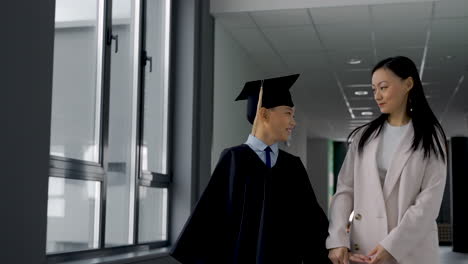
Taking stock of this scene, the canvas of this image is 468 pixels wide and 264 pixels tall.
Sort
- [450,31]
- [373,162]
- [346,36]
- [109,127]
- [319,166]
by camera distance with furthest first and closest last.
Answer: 1. [319,166]
2. [346,36]
3. [450,31]
4. [109,127]
5. [373,162]

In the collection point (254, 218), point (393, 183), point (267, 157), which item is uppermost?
point (267, 157)

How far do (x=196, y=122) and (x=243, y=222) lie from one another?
10.4 feet

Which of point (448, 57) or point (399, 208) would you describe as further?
point (448, 57)

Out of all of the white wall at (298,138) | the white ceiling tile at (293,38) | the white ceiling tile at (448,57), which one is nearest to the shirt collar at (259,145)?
the white ceiling tile at (293,38)

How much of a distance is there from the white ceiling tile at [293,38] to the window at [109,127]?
5.09ft

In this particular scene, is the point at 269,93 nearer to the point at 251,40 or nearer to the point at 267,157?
the point at 267,157

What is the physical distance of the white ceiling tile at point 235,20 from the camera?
6148 millimetres

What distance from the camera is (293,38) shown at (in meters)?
7.08

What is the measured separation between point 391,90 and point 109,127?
→ 252cm

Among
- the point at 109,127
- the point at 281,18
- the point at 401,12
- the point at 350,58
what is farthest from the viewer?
the point at 350,58

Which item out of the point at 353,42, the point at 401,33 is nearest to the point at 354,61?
the point at 353,42

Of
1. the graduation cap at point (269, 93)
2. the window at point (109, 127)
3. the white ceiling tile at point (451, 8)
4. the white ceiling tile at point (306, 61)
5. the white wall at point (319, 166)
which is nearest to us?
the graduation cap at point (269, 93)

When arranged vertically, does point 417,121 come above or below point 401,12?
below

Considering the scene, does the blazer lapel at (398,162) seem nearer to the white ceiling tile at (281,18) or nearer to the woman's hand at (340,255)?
the woman's hand at (340,255)
